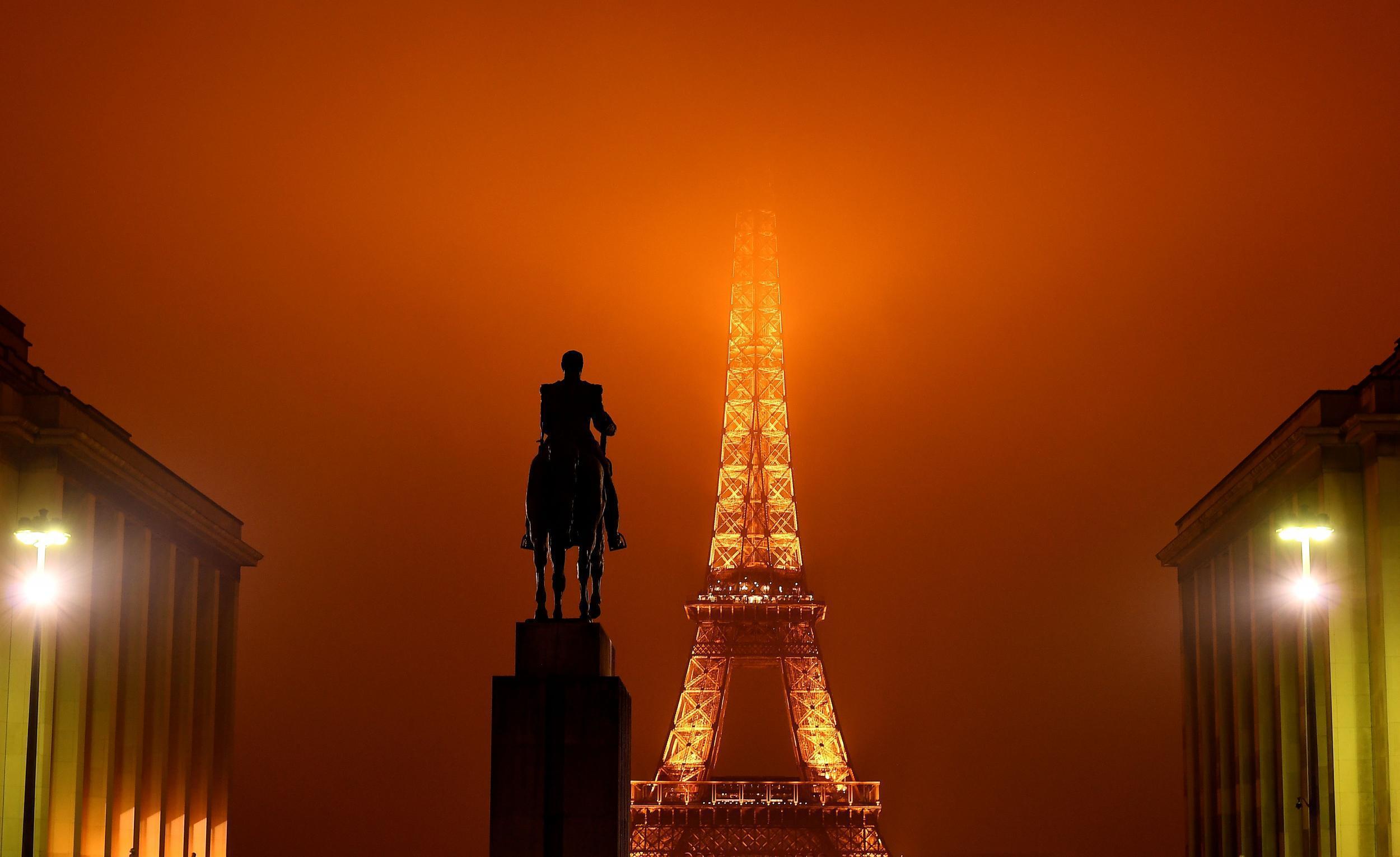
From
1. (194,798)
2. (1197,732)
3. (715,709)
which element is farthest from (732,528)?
(194,798)

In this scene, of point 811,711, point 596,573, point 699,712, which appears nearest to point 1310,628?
point 596,573

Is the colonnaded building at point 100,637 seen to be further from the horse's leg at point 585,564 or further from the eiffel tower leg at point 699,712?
the eiffel tower leg at point 699,712

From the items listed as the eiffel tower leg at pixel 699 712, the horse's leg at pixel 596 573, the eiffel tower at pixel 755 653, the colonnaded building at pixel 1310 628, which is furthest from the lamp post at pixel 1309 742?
the eiffel tower leg at pixel 699 712

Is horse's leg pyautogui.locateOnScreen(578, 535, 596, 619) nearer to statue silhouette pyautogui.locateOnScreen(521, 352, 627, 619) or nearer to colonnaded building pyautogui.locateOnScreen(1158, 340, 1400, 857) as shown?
statue silhouette pyautogui.locateOnScreen(521, 352, 627, 619)

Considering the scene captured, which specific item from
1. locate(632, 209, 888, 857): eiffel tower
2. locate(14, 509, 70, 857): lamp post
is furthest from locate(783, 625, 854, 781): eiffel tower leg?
locate(14, 509, 70, 857): lamp post

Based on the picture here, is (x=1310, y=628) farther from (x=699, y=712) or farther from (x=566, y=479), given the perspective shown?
(x=699, y=712)

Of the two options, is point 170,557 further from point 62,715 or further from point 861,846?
point 861,846

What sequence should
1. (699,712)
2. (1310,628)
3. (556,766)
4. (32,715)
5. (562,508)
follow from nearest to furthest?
1. (556,766)
2. (562,508)
3. (32,715)
4. (1310,628)
5. (699,712)
